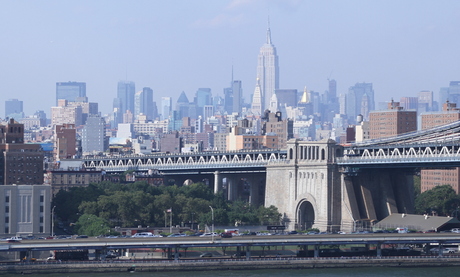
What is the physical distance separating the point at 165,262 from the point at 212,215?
73.3ft

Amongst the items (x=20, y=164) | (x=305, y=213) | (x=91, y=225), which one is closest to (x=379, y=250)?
(x=91, y=225)

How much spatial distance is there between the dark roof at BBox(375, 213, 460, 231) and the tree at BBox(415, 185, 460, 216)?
20.3 m

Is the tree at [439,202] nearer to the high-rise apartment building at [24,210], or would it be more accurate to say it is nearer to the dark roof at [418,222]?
the dark roof at [418,222]

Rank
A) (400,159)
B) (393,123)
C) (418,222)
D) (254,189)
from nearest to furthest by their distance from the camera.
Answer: (418,222), (400,159), (254,189), (393,123)

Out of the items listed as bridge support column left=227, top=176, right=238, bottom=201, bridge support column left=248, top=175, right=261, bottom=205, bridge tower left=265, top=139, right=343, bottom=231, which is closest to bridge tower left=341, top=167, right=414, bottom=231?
bridge tower left=265, top=139, right=343, bottom=231

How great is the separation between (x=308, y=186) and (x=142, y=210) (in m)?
16.1

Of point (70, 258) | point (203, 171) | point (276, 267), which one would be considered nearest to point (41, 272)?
point (70, 258)

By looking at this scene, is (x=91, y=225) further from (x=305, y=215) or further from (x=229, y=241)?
(x=305, y=215)

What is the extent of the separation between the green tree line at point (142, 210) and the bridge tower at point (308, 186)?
188 centimetres

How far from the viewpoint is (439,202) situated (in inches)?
5177

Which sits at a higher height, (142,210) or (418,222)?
(142,210)

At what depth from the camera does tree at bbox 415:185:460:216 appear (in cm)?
13038

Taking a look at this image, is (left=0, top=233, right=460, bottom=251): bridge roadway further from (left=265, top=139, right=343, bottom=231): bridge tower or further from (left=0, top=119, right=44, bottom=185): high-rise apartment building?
(left=0, top=119, right=44, bottom=185): high-rise apartment building

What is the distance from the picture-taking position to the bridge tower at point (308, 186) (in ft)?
376
